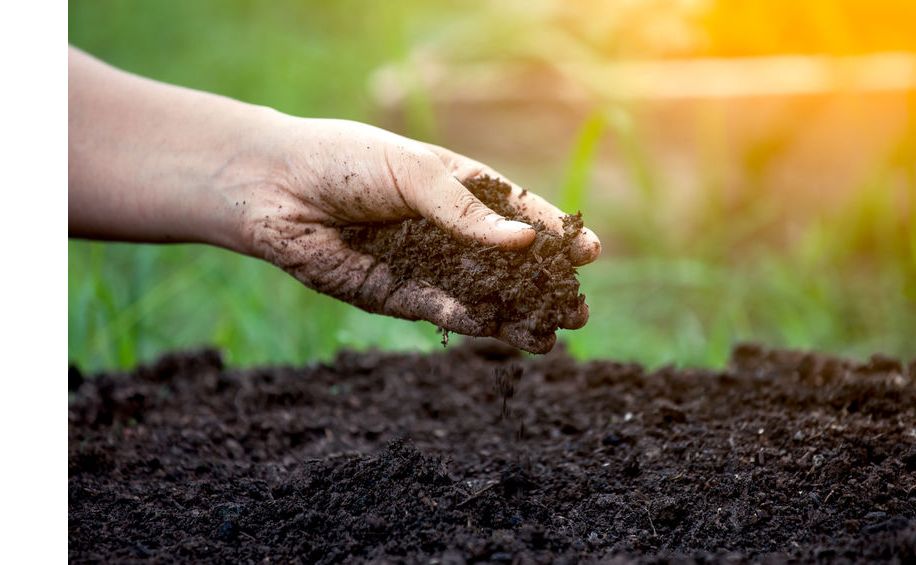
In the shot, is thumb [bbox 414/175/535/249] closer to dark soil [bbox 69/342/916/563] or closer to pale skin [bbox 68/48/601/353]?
pale skin [bbox 68/48/601/353]

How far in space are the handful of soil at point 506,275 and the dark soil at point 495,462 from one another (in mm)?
261

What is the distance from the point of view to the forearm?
1727 millimetres

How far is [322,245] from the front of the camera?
1.65 metres

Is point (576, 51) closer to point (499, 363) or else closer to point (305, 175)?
point (499, 363)

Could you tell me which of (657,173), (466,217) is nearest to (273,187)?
(466,217)

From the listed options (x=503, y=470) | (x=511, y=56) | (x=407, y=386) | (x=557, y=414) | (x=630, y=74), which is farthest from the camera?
(x=511, y=56)

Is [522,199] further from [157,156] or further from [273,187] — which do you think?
[157,156]

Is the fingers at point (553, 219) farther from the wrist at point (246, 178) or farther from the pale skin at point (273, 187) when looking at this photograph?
the wrist at point (246, 178)

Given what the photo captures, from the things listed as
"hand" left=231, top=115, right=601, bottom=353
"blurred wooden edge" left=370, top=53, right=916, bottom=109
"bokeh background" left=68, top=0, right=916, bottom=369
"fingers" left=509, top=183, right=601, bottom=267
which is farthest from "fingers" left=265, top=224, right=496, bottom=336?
"blurred wooden edge" left=370, top=53, right=916, bottom=109

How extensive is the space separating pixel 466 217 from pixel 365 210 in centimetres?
23

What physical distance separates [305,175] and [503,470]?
0.60 m

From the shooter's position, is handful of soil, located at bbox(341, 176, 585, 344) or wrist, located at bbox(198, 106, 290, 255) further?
wrist, located at bbox(198, 106, 290, 255)

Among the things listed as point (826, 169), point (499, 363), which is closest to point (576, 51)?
point (826, 169)

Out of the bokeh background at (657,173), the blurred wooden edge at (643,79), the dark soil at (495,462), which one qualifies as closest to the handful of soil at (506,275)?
the dark soil at (495,462)
